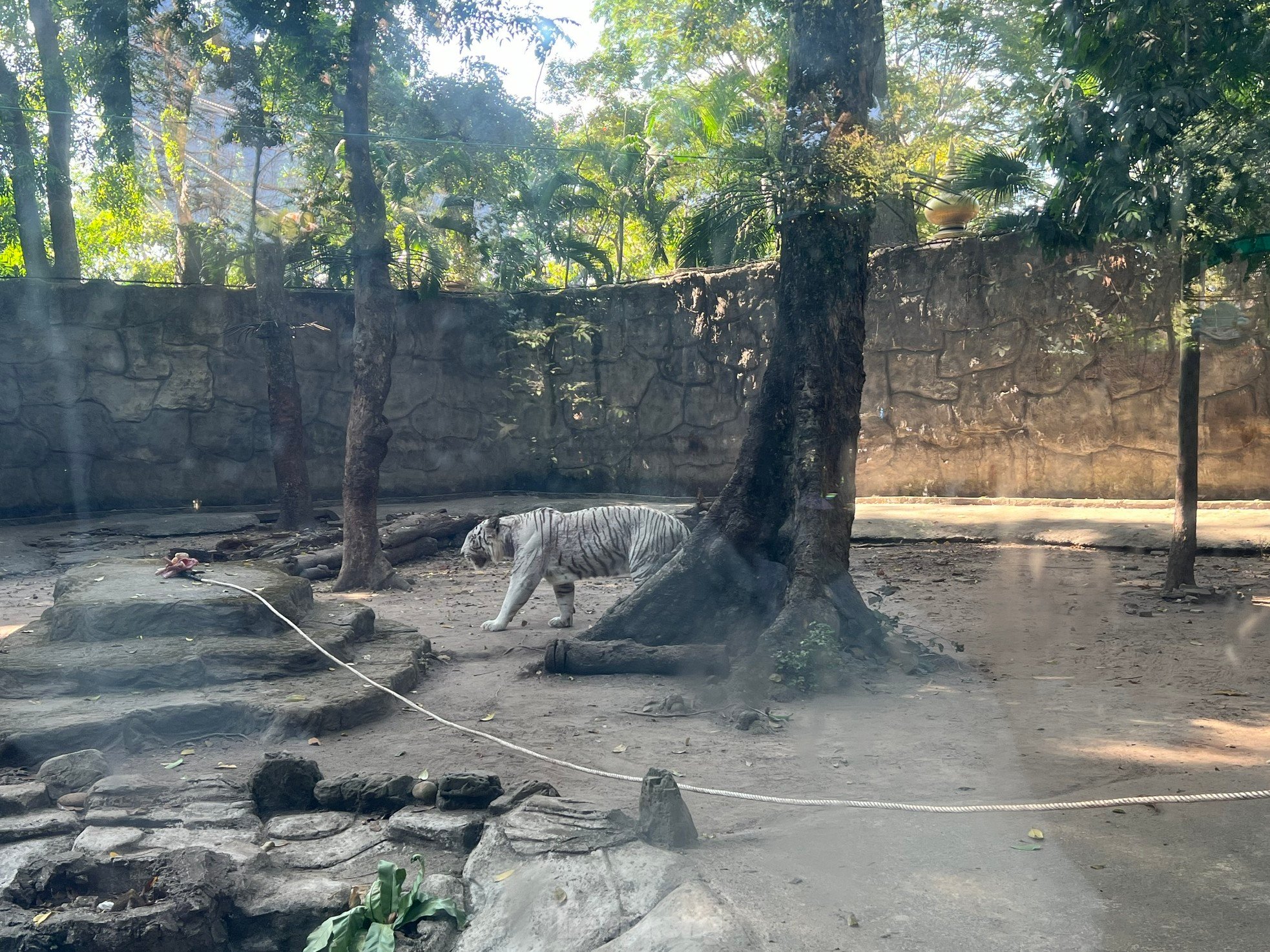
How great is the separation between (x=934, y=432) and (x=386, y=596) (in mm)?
6530

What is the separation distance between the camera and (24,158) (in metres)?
12.7

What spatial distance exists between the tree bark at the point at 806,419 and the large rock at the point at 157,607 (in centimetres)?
188

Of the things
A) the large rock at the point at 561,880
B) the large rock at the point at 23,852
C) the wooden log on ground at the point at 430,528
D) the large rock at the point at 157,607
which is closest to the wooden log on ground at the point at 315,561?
the wooden log on ground at the point at 430,528

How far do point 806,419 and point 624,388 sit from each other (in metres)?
8.56

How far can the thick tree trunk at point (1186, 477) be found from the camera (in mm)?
6836

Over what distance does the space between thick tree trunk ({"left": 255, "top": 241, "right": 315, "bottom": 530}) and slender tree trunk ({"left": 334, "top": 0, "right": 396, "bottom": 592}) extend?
2808 mm

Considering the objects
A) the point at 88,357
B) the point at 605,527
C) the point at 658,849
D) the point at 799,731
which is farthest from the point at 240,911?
the point at 88,357

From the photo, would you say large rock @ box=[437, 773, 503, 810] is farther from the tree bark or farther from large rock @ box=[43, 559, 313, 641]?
large rock @ box=[43, 559, 313, 641]

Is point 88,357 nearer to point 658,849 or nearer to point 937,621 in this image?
point 937,621

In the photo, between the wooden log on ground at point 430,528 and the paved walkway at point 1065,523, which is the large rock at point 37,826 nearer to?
the wooden log on ground at point 430,528

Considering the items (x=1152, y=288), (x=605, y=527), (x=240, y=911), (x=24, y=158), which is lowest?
(x=240, y=911)

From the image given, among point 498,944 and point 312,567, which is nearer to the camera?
point 498,944

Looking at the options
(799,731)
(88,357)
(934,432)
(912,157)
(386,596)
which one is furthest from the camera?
(88,357)

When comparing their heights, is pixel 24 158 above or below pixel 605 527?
above
